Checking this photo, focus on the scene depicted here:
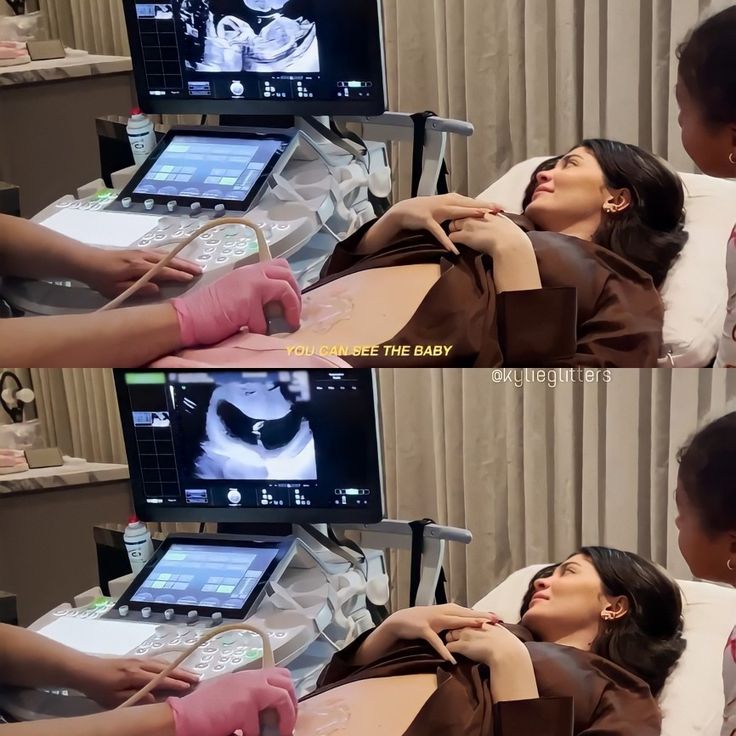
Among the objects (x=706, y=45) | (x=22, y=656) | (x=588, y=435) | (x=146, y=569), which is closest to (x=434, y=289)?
(x=588, y=435)

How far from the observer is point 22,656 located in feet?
5.07

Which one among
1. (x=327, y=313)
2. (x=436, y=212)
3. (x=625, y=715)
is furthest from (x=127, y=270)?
(x=625, y=715)

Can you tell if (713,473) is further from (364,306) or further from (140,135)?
(140,135)

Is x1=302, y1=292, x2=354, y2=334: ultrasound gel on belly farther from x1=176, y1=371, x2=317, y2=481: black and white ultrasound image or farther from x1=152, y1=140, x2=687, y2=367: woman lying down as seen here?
x1=176, y1=371, x2=317, y2=481: black and white ultrasound image

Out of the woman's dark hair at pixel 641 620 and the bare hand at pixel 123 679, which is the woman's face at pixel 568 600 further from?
the bare hand at pixel 123 679

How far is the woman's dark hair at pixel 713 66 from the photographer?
1.13 m

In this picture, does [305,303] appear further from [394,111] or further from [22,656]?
[22,656]

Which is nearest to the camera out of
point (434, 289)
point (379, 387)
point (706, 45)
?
point (706, 45)

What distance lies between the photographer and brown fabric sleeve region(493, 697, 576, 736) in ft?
4.40

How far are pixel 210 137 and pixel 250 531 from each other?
1.91ft

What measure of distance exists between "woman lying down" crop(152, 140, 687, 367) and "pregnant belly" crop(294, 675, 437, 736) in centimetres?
47

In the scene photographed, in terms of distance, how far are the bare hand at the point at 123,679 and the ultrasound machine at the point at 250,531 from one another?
0.05 feet

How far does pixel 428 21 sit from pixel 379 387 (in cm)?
46

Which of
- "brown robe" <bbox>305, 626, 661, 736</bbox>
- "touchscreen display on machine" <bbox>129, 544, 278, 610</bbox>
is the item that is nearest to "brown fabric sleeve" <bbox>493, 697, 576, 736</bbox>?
"brown robe" <bbox>305, 626, 661, 736</bbox>
